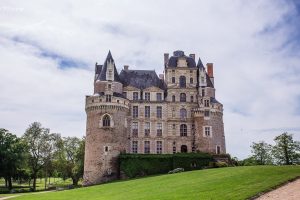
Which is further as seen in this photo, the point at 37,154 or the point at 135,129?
the point at 37,154

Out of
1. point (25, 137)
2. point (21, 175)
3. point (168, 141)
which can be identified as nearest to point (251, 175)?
point (168, 141)

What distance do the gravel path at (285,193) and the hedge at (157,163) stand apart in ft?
85.0

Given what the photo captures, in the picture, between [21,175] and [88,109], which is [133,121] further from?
[21,175]

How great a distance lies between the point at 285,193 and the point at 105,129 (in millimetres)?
32777

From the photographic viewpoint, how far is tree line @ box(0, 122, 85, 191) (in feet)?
193

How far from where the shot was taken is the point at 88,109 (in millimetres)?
52469

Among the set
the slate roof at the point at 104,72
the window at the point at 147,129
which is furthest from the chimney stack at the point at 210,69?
the slate roof at the point at 104,72

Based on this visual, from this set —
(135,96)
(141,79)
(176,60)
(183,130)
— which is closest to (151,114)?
(135,96)

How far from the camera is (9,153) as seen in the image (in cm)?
5759

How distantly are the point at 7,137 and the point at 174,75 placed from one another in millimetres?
30972

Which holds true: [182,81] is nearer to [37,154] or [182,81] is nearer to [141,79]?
[141,79]

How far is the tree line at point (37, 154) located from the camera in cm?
5875

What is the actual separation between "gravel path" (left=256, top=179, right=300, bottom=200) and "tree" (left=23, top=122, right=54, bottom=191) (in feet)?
161

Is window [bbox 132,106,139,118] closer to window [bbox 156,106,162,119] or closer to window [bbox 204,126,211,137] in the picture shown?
window [bbox 156,106,162,119]
